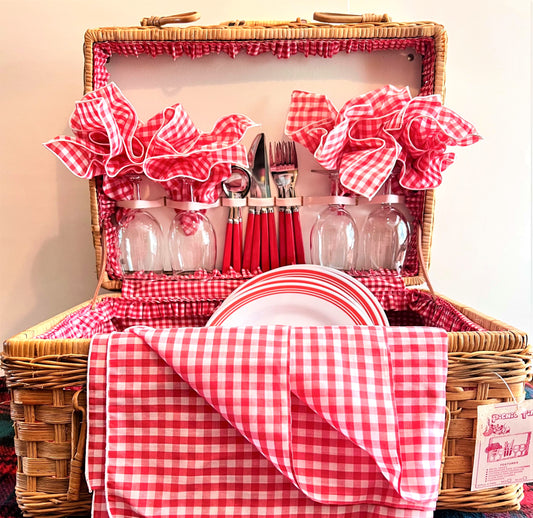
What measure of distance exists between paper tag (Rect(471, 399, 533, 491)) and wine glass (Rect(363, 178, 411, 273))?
0.42m

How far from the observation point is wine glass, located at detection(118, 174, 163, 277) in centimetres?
99

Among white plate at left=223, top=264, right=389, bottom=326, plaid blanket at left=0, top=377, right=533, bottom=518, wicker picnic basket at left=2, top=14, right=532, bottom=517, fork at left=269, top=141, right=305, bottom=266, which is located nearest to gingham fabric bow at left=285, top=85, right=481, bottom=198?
fork at left=269, top=141, right=305, bottom=266

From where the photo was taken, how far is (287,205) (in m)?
0.99

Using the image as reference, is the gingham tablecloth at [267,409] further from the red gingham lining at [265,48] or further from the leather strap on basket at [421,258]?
the red gingham lining at [265,48]

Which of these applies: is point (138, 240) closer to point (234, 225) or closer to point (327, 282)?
point (234, 225)

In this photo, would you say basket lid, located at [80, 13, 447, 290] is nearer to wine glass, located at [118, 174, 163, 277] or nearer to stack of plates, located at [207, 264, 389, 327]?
wine glass, located at [118, 174, 163, 277]

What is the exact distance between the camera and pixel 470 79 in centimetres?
104

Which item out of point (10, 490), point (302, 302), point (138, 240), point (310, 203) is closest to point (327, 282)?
point (302, 302)

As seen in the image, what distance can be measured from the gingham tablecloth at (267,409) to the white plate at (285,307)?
26 centimetres

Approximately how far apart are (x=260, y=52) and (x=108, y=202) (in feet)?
1.45

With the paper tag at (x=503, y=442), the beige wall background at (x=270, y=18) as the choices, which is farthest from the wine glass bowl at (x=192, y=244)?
the paper tag at (x=503, y=442)

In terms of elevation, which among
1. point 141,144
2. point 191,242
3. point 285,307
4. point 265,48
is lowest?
point 285,307

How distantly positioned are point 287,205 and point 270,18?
16.7 inches

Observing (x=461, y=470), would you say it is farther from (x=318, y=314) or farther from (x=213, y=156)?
(x=213, y=156)
